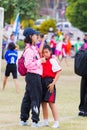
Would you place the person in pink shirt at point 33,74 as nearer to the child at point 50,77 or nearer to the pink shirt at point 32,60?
the pink shirt at point 32,60

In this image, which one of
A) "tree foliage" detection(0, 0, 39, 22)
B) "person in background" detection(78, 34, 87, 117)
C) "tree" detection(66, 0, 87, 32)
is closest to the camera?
"person in background" detection(78, 34, 87, 117)

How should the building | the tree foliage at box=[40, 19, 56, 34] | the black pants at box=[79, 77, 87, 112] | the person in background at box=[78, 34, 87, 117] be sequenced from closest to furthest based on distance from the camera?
the person in background at box=[78, 34, 87, 117]
the black pants at box=[79, 77, 87, 112]
the tree foliage at box=[40, 19, 56, 34]
the building

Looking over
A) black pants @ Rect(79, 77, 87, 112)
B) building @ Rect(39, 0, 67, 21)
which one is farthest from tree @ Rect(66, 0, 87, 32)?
building @ Rect(39, 0, 67, 21)

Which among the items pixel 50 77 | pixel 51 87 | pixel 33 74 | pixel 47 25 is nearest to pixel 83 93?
pixel 50 77

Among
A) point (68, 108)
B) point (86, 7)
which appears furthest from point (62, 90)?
point (86, 7)

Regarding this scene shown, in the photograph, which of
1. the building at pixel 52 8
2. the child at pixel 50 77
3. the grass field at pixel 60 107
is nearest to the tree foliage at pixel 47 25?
the grass field at pixel 60 107

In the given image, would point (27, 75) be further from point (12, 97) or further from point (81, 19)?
point (81, 19)

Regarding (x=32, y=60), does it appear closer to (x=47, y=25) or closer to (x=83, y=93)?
(x=83, y=93)

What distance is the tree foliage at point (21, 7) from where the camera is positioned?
97.2 feet

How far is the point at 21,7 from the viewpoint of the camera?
3006cm

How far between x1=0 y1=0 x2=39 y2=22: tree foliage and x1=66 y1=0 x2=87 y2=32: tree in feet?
15.4

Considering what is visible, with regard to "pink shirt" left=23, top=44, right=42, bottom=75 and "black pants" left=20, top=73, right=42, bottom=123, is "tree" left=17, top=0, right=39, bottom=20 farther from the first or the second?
"black pants" left=20, top=73, right=42, bottom=123

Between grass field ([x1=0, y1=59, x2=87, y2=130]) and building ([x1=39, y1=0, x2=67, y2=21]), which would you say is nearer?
grass field ([x1=0, y1=59, x2=87, y2=130])

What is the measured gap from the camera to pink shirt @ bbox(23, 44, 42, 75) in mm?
12422
